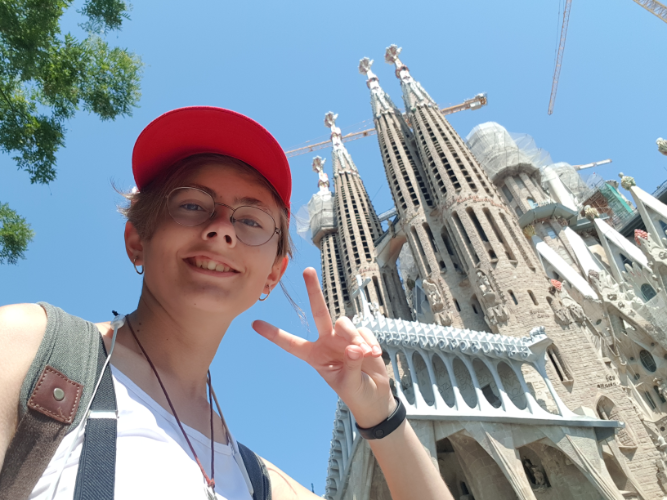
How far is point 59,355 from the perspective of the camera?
1000 millimetres

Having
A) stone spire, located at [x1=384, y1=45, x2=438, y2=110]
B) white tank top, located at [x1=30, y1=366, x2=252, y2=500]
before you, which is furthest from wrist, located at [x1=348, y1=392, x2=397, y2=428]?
stone spire, located at [x1=384, y1=45, x2=438, y2=110]

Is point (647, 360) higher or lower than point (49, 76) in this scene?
higher

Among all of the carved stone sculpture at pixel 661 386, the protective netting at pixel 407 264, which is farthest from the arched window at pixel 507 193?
the carved stone sculpture at pixel 661 386

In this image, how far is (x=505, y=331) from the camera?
2084 centimetres

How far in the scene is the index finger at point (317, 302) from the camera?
64.0 inches

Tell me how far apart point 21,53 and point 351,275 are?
31.7 meters

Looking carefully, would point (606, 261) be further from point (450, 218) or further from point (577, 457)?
point (577, 457)

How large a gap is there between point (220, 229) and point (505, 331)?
21294mm

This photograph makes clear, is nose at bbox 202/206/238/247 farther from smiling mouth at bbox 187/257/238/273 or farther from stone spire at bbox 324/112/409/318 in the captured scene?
stone spire at bbox 324/112/409/318

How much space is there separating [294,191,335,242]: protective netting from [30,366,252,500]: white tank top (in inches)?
1642

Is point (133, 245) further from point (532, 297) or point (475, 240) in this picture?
point (475, 240)

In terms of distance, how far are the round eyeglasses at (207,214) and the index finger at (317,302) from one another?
23cm

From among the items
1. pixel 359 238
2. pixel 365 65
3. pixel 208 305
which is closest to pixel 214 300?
pixel 208 305

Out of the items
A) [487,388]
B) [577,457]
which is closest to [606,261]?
[487,388]
